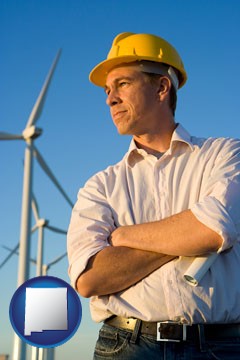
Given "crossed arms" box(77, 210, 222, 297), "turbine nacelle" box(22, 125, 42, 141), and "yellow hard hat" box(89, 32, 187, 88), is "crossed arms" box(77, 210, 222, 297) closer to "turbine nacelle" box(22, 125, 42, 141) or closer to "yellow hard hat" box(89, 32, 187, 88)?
"yellow hard hat" box(89, 32, 187, 88)

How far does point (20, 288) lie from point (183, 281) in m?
2.04

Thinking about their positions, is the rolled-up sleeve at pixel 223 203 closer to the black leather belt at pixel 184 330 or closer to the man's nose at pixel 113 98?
the black leather belt at pixel 184 330

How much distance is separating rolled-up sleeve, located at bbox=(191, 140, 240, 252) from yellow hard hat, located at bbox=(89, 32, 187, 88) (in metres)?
1.11

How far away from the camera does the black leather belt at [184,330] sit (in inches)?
160

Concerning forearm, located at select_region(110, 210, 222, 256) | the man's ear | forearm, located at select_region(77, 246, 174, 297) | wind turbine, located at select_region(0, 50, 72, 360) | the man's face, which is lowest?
forearm, located at select_region(77, 246, 174, 297)

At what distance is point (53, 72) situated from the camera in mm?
32062

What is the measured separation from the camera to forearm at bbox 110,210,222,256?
4219mm

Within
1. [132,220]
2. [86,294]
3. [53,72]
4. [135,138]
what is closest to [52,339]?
[86,294]

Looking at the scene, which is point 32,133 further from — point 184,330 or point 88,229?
point 184,330

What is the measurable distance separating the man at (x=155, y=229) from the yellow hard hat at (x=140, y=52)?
10 millimetres

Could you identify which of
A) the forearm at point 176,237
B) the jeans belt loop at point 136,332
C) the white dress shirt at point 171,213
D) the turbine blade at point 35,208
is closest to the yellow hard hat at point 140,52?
the white dress shirt at point 171,213

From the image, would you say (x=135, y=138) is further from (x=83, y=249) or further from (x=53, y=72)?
(x=53, y=72)

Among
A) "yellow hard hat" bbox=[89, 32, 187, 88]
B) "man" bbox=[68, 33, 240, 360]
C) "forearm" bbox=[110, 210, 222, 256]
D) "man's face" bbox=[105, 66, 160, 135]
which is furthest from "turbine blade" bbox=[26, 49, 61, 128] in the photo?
"forearm" bbox=[110, 210, 222, 256]

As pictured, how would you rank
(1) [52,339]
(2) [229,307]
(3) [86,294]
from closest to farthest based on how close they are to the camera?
(2) [229,307]
(3) [86,294]
(1) [52,339]
